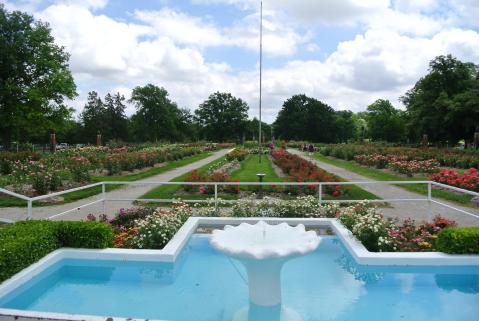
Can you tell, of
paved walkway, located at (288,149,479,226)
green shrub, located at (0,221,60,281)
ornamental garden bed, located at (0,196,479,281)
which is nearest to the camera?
green shrub, located at (0,221,60,281)

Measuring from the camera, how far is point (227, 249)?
14.8 ft

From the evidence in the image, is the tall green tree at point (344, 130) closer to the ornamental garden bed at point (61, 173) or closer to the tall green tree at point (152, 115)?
the tall green tree at point (152, 115)

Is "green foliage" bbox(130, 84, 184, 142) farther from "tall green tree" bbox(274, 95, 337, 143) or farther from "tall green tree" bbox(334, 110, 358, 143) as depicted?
"tall green tree" bbox(334, 110, 358, 143)

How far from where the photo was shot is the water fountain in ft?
14.5

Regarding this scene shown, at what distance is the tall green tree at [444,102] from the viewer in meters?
41.6

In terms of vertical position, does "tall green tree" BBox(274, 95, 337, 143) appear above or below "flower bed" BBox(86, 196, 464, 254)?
above

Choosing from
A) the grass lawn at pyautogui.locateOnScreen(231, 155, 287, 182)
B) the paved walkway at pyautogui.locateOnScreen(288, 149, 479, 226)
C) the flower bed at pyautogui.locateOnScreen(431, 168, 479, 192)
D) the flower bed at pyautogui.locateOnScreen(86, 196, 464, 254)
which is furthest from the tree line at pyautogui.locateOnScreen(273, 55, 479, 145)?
the flower bed at pyautogui.locateOnScreen(86, 196, 464, 254)

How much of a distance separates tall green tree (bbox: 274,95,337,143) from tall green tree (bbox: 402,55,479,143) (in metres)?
34.1

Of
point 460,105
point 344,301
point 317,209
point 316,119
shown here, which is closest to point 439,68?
point 460,105

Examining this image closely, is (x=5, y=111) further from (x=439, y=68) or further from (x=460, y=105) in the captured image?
(x=439, y=68)

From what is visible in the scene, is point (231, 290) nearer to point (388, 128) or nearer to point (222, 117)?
point (388, 128)

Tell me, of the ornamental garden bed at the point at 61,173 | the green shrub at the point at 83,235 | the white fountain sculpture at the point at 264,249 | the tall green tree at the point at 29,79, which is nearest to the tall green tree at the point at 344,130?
the tall green tree at the point at 29,79

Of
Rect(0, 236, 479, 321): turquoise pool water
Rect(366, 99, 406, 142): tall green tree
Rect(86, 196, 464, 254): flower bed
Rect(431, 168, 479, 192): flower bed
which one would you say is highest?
Rect(366, 99, 406, 142): tall green tree

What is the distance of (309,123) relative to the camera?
8362 cm
